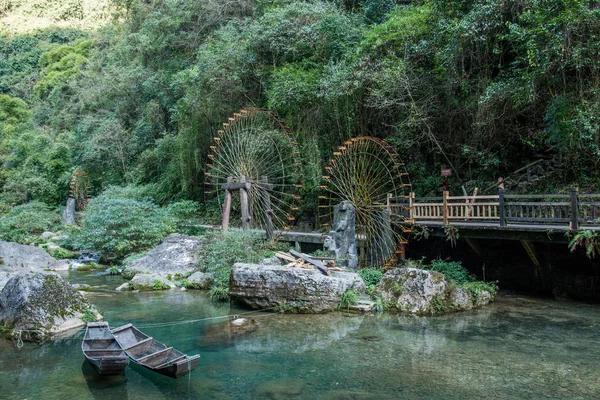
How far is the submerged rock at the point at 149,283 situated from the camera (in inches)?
534

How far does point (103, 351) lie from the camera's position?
23.8 ft

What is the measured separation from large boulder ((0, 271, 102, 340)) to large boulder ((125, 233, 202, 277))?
4694mm

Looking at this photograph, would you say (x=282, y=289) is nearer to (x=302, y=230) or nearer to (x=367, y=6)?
(x=302, y=230)

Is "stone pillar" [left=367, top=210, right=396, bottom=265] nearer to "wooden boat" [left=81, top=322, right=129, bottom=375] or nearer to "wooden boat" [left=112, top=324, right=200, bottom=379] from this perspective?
"wooden boat" [left=112, top=324, right=200, bottom=379]

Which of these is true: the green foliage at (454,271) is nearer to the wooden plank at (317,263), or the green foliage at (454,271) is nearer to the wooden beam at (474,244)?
the wooden beam at (474,244)

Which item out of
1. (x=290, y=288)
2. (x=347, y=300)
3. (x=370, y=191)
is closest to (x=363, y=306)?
(x=347, y=300)

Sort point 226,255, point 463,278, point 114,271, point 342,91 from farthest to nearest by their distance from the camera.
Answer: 1. point 114,271
2. point 342,91
3. point 226,255
4. point 463,278

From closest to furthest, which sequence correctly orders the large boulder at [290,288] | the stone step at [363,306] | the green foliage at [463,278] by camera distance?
the stone step at [363,306]
the large boulder at [290,288]
the green foliage at [463,278]

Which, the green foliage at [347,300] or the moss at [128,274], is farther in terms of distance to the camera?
the moss at [128,274]

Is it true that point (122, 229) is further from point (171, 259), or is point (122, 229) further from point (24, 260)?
point (171, 259)

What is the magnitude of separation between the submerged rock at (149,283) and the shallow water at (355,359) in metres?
2.75

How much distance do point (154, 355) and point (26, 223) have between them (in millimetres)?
20656

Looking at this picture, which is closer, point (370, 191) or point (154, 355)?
point (154, 355)

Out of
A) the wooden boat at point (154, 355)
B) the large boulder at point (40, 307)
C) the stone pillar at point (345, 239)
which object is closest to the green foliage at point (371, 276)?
the stone pillar at point (345, 239)
